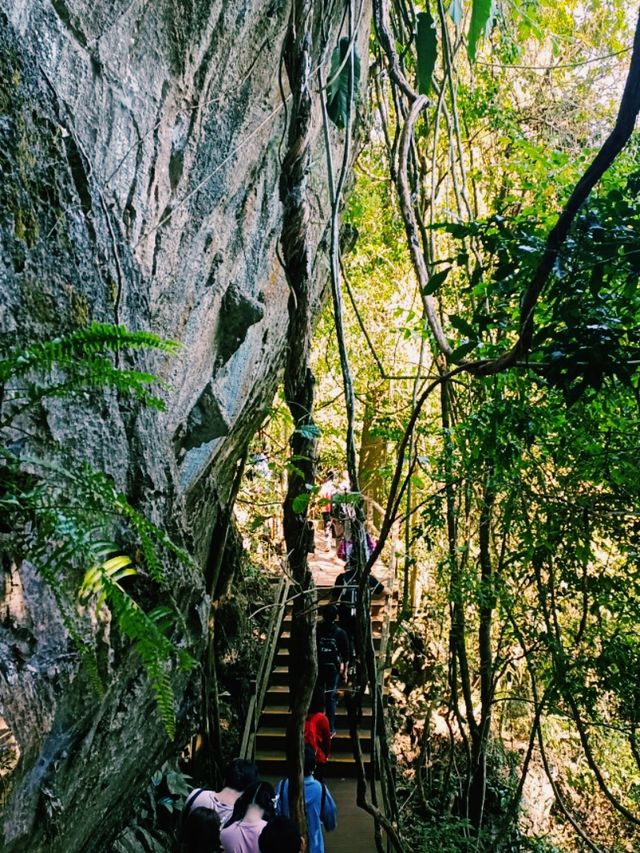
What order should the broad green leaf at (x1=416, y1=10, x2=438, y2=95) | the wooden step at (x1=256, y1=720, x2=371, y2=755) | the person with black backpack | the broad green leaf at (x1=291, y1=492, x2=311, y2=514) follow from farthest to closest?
the wooden step at (x1=256, y1=720, x2=371, y2=755) → the person with black backpack → the broad green leaf at (x1=416, y1=10, x2=438, y2=95) → the broad green leaf at (x1=291, y1=492, x2=311, y2=514)

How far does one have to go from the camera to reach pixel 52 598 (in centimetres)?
140

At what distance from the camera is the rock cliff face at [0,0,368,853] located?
1.39 m

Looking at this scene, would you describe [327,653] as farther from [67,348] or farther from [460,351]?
[67,348]

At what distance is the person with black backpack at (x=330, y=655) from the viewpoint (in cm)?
575

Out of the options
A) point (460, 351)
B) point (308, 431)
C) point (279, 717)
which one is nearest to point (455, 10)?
point (460, 351)

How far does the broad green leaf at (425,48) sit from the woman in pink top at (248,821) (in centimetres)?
290

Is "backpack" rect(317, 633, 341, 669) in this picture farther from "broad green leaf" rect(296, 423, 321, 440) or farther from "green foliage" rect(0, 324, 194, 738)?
"green foliage" rect(0, 324, 194, 738)

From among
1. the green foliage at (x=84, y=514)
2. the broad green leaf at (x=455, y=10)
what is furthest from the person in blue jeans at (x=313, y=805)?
the broad green leaf at (x=455, y=10)

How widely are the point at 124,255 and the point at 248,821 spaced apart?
238cm

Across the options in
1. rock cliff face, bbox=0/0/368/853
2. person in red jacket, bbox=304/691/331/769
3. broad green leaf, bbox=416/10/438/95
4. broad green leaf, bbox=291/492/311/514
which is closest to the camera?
rock cliff face, bbox=0/0/368/853

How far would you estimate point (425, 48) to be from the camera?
2.37 m

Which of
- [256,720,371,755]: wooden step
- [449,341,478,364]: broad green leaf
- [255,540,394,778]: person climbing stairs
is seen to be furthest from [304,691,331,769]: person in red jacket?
[449,341,478,364]: broad green leaf

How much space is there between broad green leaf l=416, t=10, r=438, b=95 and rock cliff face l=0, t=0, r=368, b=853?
53 centimetres

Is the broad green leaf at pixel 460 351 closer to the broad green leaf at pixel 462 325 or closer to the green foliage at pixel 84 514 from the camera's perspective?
the broad green leaf at pixel 462 325
